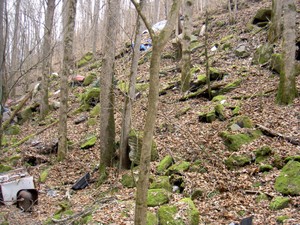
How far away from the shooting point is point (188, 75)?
12047mm

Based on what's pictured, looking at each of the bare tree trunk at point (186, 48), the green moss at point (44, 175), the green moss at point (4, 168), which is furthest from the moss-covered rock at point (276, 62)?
the green moss at point (4, 168)

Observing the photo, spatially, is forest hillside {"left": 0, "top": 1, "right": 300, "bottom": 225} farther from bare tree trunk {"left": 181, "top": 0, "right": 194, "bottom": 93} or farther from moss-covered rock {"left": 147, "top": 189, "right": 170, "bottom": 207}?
bare tree trunk {"left": 181, "top": 0, "right": 194, "bottom": 93}

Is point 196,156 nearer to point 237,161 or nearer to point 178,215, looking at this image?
point 237,161

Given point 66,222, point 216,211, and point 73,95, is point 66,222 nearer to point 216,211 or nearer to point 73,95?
point 216,211

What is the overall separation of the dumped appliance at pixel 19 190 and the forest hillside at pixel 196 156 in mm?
244

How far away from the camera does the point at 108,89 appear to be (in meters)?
8.45

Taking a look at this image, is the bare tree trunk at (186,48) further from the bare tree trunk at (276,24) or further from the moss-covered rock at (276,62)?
the bare tree trunk at (276,24)

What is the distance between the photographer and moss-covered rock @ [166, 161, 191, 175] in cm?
711

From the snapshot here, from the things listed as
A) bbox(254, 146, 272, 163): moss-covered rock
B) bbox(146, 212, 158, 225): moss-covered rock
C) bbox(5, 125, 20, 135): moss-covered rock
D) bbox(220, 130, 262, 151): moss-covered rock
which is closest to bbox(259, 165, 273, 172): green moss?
bbox(254, 146, 272, 163): moss-covered rock

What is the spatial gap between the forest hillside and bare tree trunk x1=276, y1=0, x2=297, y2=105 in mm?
348

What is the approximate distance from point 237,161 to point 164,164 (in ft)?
6.05

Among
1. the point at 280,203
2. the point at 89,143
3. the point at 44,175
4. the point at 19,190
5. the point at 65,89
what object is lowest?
the point at 44,175

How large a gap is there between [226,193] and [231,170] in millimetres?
828

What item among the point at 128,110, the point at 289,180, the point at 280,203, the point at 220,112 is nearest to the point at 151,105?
the point at 280,203
